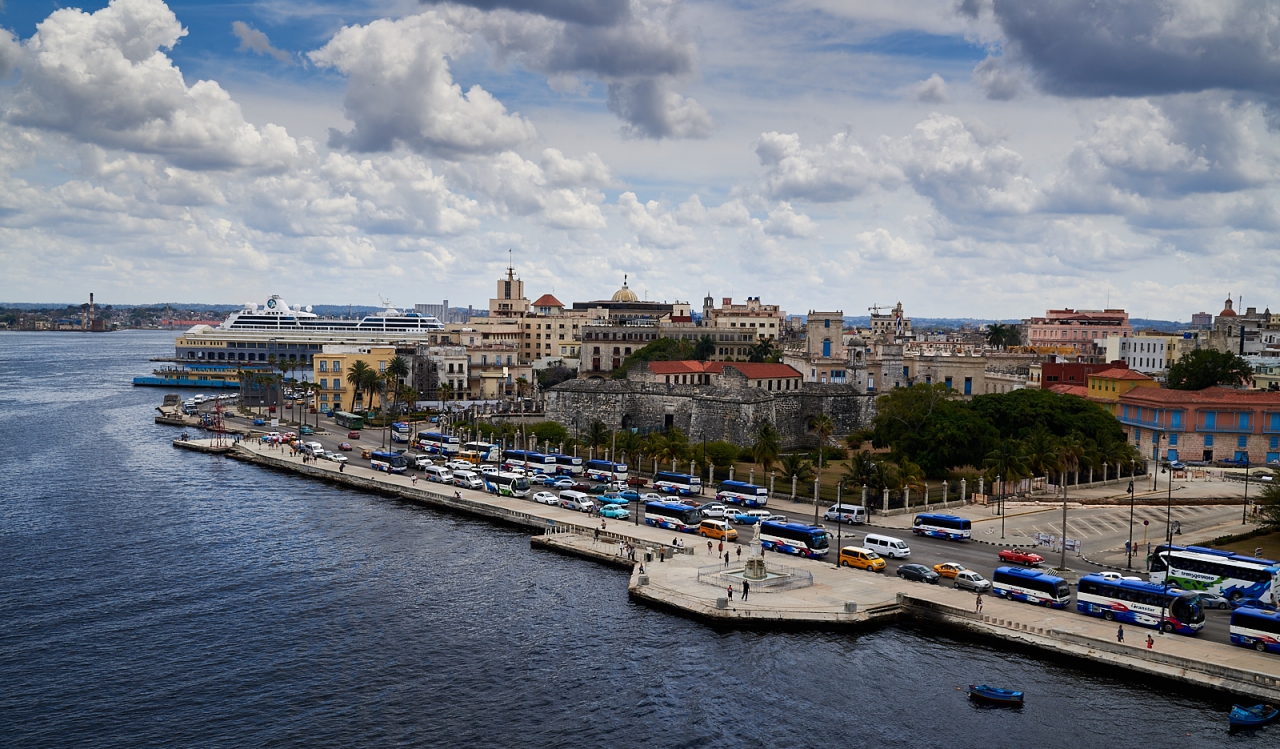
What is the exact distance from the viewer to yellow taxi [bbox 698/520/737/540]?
60000mm

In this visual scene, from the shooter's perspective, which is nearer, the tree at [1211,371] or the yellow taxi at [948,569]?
the yellow taxi at [948,569]

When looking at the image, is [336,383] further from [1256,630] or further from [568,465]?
[1256,630]

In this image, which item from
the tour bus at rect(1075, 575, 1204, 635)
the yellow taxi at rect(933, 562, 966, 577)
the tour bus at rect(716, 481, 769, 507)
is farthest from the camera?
the tour bus at rect(716, 481, 769, 507)

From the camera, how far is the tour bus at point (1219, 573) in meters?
46.9

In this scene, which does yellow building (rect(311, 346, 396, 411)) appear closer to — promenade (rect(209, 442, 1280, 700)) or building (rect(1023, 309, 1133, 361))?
promenade (rect(209, 442, 1280, 700))

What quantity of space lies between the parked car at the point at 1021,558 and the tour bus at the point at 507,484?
118ft

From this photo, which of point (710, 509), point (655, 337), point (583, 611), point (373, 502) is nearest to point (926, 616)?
point (583, 611)

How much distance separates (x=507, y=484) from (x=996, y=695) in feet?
149

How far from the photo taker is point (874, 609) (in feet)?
152

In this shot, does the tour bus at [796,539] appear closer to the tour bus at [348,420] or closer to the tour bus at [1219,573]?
the tour bus at [1219,573]

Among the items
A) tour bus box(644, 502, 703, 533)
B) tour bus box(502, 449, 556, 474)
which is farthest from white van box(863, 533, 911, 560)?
tour bus box(502, 449, 556, 474)

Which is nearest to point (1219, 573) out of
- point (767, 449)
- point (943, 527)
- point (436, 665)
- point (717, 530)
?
point (943, 527)

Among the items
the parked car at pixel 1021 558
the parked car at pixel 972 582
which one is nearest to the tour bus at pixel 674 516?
the parked car at pixel 972 582

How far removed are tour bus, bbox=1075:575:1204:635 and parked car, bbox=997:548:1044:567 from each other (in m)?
6.52
